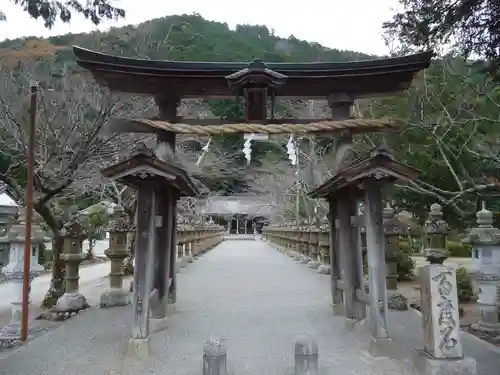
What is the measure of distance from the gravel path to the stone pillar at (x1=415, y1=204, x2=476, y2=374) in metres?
0.48

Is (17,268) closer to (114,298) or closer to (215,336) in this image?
(114,298)

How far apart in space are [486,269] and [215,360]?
5.04m

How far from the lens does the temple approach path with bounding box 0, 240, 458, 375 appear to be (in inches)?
212

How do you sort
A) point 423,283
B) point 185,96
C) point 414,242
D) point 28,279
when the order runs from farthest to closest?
1. point 414,242
2. point 185,96
3. point 28,279
4. point 423,283

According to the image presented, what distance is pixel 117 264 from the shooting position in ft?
31.8

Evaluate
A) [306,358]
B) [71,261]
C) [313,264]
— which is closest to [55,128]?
[71,261]

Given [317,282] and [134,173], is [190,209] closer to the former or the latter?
[317,282]

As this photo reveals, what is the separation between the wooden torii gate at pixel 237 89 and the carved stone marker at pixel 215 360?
102 inches

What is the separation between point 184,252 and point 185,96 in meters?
12.5

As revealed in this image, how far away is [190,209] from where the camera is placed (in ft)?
96.2

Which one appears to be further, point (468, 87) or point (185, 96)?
point (468, 87)

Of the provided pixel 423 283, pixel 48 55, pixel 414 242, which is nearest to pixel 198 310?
pixel 423 283

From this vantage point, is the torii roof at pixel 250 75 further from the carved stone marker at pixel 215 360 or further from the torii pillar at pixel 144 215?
the carved stone marker at pixel 215 360

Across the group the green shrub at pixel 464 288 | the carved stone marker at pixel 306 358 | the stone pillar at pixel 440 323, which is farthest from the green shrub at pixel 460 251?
the carved stone marker at pixel 306 358
